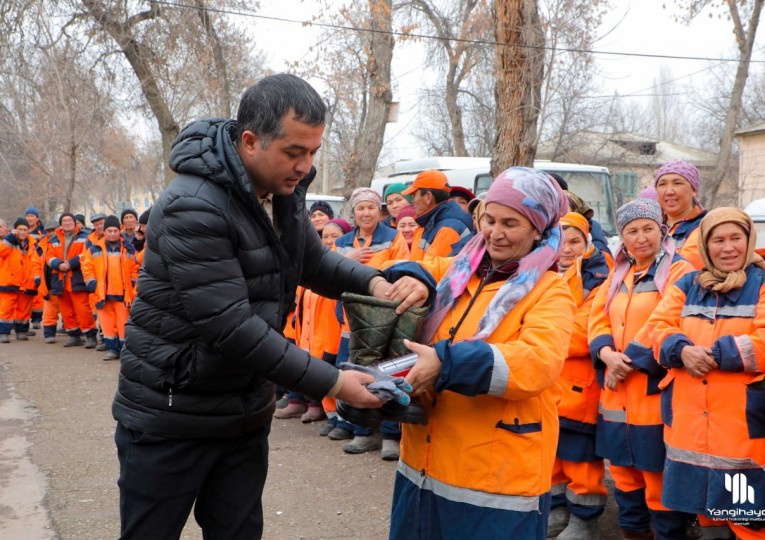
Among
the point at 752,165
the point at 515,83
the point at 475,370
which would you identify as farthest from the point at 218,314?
the point at 752,165

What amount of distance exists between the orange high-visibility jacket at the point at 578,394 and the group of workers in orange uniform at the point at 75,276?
Result: 740 cm

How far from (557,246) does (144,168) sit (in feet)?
158

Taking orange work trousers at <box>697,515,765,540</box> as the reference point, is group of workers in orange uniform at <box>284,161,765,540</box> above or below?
above

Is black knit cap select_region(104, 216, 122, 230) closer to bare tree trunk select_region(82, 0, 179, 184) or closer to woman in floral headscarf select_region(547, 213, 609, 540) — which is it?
bare tree trunk select_region(82, 0, 179, 184)

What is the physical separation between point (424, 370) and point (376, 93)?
1249 cm

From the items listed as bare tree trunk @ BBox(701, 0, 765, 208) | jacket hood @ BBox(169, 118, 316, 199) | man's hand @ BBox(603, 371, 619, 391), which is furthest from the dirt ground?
bare tree trunk @ BBox(701, 0, 765, 208)

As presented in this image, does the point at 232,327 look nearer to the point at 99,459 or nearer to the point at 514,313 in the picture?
the point at 514,313

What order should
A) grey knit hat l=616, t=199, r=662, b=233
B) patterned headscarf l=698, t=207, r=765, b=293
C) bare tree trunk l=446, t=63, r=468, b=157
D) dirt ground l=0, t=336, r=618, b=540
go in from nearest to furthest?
patterned headscarf l=698, t=207, r=765, b=293
grey knit hat l=616, t=199, r=662, b=233
dirt ground l=0, t=336, r=618, b=540
bare tree trunk l=446, t=63, r=468, b=157

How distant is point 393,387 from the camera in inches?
94.2

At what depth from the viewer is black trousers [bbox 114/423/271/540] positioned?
2.59 meters

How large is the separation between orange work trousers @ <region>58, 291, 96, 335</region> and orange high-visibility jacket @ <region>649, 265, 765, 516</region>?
36.3 ft

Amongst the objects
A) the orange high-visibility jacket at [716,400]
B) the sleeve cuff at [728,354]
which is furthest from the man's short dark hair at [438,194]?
the sleeve cuff at [728,354]

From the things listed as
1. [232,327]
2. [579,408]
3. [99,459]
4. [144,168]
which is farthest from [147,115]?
[144,168]
